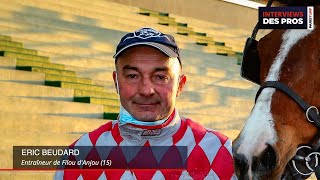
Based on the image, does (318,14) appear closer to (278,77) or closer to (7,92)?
(278,77)

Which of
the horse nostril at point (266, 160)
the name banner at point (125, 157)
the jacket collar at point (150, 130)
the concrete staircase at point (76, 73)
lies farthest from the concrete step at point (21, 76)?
the horse nostril at point (266, 160)

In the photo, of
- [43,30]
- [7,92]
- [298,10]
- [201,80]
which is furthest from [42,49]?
[298,10]

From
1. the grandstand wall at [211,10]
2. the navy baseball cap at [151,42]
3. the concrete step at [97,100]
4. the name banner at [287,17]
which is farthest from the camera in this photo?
the grandstand wall at [211,10]

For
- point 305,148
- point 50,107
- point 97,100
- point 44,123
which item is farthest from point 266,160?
point 97,100

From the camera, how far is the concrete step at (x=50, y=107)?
4.96 meters

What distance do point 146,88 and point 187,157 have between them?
243mm

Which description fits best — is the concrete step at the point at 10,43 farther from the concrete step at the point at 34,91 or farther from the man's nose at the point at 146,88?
the man's nose at the point at 146,88

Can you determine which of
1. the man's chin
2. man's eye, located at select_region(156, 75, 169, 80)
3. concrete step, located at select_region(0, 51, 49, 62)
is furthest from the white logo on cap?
concrete step, located at select_region(0, 51, 49, 62)

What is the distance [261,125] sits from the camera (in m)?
1.83

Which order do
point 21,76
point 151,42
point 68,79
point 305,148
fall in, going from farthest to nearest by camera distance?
point 68,79 < point 21,76 < point 305,148 < point 151,42

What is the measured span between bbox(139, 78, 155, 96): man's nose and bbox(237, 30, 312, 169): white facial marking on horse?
1.08 ft

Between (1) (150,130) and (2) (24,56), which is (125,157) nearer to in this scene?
(1) (150,130)

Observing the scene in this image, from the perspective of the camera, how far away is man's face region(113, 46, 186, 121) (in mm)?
1721

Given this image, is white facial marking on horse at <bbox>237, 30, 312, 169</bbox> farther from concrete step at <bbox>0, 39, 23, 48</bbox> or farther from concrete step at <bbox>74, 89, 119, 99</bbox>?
concrete step at <bbox>0, 39, 23, 48</bbox>
